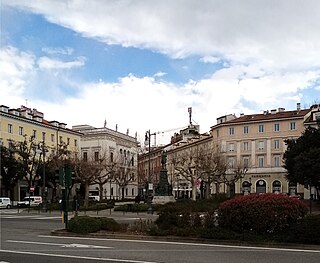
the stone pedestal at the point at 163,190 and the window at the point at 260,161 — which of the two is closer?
the stone pedestal at the point at 163,190

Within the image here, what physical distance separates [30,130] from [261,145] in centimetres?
4217

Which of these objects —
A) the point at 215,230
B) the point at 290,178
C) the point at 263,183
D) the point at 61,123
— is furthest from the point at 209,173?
the point at 215,230

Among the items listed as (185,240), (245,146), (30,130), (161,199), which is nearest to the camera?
(185,240)

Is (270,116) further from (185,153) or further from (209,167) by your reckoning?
(209,167)

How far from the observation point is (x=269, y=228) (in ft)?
59.3

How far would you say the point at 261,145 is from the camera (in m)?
94.2

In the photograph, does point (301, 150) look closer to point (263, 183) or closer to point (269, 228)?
point (263, 183)

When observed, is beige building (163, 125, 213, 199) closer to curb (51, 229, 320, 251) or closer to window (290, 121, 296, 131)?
window (290, 121, 296, 131)

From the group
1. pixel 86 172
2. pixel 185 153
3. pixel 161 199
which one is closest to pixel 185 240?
pixel 161 199

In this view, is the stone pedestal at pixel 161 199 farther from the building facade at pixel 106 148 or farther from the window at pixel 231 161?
the window at pixel 231 161

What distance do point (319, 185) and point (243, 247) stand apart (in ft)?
136

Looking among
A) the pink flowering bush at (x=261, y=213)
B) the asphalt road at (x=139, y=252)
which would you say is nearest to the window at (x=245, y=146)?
the pink flowering bush at (x=261, y=213)

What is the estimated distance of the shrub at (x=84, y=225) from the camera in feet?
71.3

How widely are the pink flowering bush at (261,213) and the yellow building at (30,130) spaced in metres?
61.5
